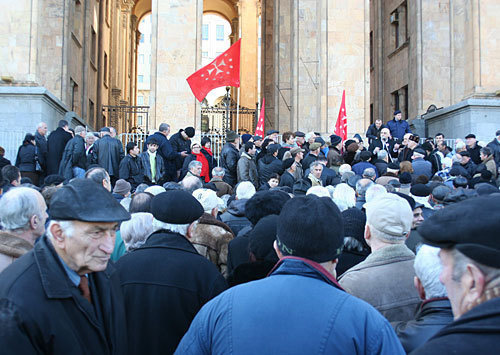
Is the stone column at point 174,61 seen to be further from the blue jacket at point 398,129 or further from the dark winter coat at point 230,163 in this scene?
the blue jacket at point 398,129

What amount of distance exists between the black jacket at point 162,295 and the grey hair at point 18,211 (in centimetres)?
66

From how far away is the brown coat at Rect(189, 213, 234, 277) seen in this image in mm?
5434

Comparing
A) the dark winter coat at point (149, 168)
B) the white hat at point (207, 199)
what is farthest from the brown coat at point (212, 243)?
the dark winter coat at point (149, 168)

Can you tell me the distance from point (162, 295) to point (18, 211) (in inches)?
42.3

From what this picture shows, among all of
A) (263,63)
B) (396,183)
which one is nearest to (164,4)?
(263,63)

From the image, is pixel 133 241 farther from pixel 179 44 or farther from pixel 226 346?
pixel 179 44

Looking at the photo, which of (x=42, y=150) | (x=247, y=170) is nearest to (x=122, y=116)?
(x=42, y=150)

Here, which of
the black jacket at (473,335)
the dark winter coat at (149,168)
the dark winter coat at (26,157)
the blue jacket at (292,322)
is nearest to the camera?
the black jacket at (473,335)

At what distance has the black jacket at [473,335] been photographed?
173 cm

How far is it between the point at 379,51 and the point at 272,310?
3069 centimetres

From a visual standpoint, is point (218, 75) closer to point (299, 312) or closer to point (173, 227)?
point (173, 227)

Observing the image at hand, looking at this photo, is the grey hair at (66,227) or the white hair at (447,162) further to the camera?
the white hair at (447,162)

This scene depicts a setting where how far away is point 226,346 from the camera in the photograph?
8.37 ft

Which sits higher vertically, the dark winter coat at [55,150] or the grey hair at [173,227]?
A: the dark winter coat at [55,150]
